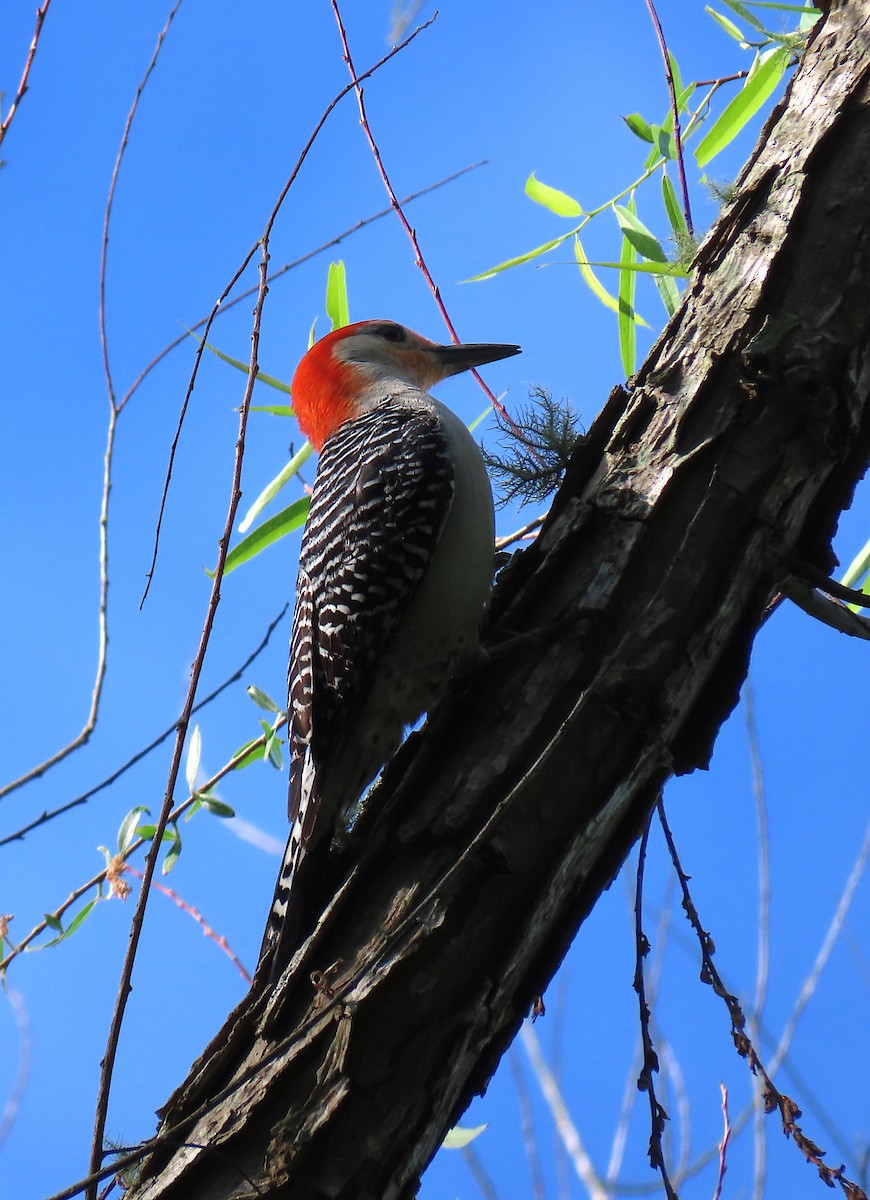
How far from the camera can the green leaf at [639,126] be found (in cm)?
349

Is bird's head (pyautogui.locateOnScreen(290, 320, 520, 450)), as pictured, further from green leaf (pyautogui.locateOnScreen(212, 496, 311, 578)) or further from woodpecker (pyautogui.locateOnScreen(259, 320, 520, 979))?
woodpecker (pyautogui.locateOnScreen(259, 320, 520, 979))

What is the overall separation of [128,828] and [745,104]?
332 cm

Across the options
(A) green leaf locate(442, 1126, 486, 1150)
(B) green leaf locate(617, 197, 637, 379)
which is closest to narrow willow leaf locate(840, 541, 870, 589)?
(B) green leaf locate(617, 197, 637, 379)

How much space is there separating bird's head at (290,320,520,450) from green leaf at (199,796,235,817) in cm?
163

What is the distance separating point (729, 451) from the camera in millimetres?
2270

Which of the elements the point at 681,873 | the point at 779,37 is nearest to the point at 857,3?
the point at 779,37

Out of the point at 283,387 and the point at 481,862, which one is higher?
the point at 283,387

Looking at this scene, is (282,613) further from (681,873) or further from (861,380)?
(861,380)

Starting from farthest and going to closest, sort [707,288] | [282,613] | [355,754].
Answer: [282,613] < [355,754] < [707,288]

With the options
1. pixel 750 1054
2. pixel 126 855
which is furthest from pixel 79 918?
pixel 750 1054

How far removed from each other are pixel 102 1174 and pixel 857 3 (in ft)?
10.1

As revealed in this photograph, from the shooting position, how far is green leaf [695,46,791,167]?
3.38 meters

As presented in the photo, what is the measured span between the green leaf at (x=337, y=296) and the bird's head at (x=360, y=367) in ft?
0.52

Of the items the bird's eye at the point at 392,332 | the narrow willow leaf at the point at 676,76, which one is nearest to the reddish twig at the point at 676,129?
the narrow willow leaf at the point at 676,76
